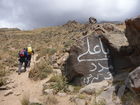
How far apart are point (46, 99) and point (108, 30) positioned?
4603 millimetres

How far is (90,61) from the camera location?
1041 centimetres

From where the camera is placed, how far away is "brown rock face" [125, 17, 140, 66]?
8.47 metres

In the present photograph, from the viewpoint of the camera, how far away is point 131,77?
7.50 metres

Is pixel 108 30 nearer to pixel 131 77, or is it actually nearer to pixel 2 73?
pixel 131 77

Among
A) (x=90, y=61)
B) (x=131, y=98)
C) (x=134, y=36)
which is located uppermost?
(x=134, y=36)

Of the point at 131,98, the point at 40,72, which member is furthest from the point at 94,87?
the point at 40,72

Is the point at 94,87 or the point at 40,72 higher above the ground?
the point at 40,72

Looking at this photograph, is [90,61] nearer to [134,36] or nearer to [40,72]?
[134,36]

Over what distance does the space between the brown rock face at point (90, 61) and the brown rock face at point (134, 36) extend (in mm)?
1188

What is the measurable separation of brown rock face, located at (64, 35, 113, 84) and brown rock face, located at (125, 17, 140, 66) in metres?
1.19

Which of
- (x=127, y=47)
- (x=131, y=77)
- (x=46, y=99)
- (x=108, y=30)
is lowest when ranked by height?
(x=46, y=99)

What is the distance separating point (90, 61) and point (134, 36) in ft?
7.35

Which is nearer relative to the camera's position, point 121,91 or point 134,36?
point 121,91

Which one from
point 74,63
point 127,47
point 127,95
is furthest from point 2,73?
point 127,95
